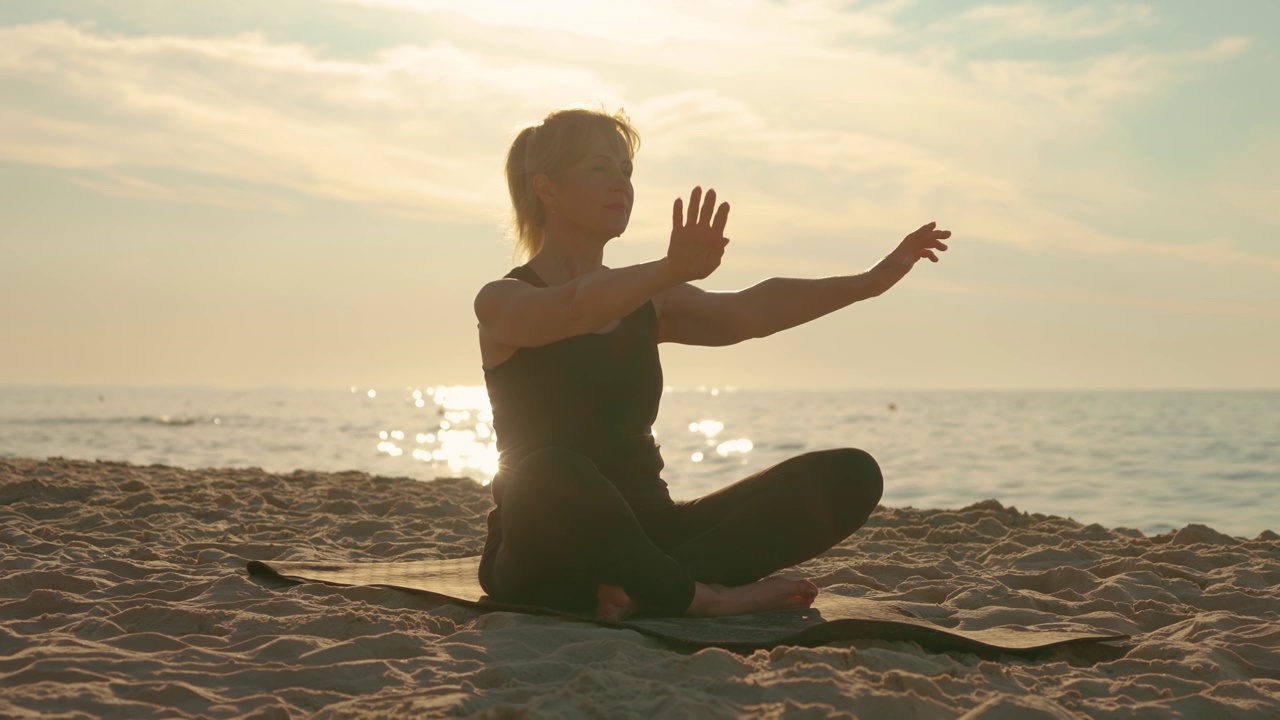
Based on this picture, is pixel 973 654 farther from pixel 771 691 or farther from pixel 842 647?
pixel 771 691

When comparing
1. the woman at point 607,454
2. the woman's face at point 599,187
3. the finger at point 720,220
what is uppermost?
the woman's face at point 599,187

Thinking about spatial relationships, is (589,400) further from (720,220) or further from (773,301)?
(720,220)

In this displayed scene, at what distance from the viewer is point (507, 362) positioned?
12.1 ft

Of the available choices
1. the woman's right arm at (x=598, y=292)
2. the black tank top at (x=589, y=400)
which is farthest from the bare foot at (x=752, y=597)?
the woman's right arm at (x=598, y=292)

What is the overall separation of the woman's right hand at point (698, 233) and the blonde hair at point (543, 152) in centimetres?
102

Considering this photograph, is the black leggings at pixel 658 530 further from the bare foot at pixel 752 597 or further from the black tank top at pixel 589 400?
the black tank top at pixel 589 400

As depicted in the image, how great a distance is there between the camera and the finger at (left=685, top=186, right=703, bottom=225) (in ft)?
9.24

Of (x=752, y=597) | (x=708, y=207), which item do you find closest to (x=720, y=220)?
(x=708, y=207)

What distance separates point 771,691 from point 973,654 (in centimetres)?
95

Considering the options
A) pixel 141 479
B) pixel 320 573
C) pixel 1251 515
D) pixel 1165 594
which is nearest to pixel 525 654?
pixel 320 573

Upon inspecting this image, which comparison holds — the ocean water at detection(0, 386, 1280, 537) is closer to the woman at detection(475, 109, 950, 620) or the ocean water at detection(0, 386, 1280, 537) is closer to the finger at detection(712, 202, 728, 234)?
the woman at detection(475, 109, 950, 620)

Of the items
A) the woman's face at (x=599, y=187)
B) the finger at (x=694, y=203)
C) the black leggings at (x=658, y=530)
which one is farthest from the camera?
the woman's face at (x=599, y=187)

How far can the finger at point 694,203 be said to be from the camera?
2816 mm

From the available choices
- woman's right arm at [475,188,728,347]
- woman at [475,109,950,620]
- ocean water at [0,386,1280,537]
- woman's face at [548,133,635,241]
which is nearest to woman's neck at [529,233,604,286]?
woman at [475,109,950,620]
